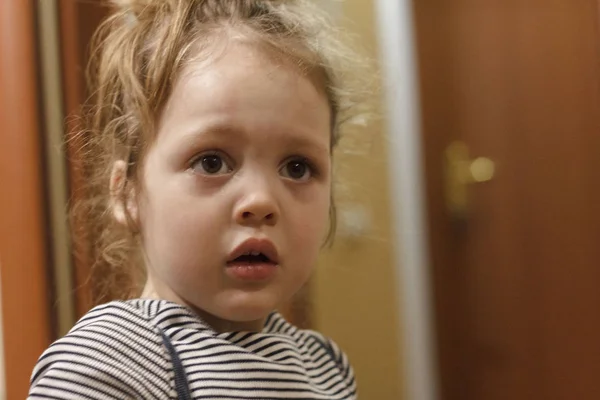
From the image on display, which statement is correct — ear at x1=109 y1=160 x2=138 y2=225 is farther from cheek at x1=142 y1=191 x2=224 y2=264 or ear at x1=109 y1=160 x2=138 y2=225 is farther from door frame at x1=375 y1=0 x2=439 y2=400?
door frame at x1=375 y1=0 x2=439 y2=400

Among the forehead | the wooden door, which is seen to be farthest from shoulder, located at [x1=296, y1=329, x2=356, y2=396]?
the wooden door

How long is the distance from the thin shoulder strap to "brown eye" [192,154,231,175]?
0.13 m

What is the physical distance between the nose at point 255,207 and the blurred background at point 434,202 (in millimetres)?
242

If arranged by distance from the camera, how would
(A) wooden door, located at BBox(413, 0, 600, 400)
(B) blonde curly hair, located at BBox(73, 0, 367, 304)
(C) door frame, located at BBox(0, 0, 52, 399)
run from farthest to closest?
(A) wooden door, located at BBox(413, 0, 600, 400) < (C) door frame, located at BBox(0, 0, 52, 399) < (B) blonde curly hair, located at BBox(73, 0, 367, 304)

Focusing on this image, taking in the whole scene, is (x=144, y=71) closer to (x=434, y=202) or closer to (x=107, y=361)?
(x=107, y=361)

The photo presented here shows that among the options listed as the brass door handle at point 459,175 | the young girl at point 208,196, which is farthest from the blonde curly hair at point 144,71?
the brass door handle at point 459,175

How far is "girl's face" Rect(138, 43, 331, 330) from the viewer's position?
0.52 meters

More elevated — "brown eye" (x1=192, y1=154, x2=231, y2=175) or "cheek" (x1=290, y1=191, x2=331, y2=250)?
"brown eye" (x1=192, y1=154, x2=231, y2=175)

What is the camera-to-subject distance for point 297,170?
1.89 ft

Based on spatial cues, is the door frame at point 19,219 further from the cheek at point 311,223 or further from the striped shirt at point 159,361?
the cheek at point 311,223

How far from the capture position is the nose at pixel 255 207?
511mm

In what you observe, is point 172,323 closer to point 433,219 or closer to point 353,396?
point 353,396

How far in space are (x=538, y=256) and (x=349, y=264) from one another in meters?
0.31

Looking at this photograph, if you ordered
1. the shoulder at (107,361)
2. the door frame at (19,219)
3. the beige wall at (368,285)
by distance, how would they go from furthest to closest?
the beige wall at (368,285)
the door frame at (19,219)
the shoulder at (107,361)
